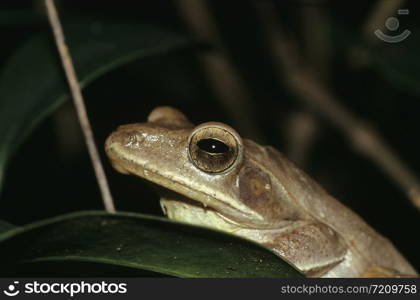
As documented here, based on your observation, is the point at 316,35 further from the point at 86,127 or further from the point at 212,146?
the point at 86,127

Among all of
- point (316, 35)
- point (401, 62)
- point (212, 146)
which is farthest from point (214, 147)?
point (316, 35)

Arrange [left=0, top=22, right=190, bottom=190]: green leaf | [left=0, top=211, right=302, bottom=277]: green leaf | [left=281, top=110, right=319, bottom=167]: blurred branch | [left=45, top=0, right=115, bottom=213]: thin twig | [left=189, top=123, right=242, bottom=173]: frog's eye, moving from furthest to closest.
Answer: [left=281, top=110, right=319, bottom=167]: blurred branch → [left=0, top=22, right=190, bottom=190]: green leaf → [left=189, top=123, right=242, bottom=173]: frog's eye → [left=45, top=0, right=115, bottom=213]: thin twig → [left=0, top=211, right=302, bottom=277]: green leaf

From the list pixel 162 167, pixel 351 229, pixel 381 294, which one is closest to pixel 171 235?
pixel 162 167

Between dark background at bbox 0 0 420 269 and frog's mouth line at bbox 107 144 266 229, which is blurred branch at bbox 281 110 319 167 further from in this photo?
frog's mouth line at bbox 107 144 266 229

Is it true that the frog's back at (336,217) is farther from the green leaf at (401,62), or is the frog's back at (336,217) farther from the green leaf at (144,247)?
the green leaf at (144,247)

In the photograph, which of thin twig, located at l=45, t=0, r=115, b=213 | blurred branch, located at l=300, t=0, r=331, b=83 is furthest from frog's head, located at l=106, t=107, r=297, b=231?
blurred branch, located at l=300, t=0, r=331, b=83

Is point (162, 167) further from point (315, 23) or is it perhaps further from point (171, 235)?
point (315, 23)

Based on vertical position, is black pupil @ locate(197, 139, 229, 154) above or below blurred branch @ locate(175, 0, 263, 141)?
below
